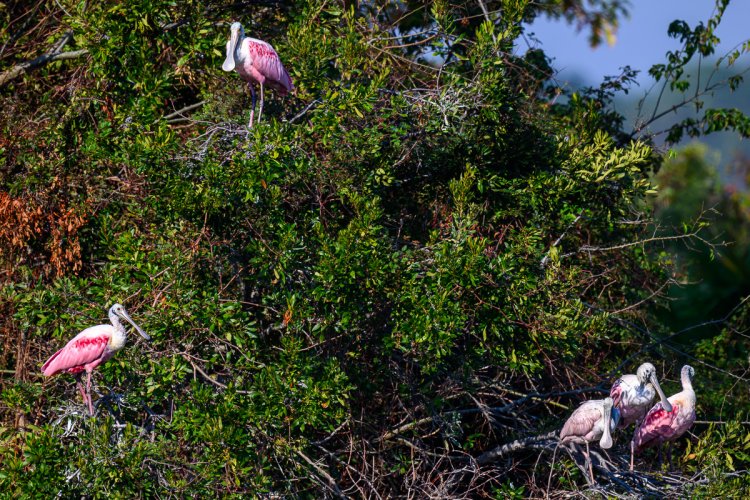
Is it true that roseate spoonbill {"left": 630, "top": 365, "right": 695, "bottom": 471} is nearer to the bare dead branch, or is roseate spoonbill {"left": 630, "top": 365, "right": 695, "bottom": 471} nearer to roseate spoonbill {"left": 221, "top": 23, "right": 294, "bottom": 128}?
the bare dead branch

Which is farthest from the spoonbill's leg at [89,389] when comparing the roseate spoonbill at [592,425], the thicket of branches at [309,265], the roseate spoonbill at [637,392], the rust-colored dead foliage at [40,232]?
the roseate spoonbill at [637,392]

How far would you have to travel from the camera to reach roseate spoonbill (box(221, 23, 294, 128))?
798cm

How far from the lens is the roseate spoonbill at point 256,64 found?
7.98 meters

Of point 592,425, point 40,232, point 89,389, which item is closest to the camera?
point 89,389

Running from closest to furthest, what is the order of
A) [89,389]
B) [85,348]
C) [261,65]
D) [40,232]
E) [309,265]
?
[85,348] → [89,389] → [309,265] → [261,65] → [40,232]

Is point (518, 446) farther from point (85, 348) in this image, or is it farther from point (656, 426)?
point (85, 348)

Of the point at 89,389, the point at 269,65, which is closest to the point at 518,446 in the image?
the point at 89,389

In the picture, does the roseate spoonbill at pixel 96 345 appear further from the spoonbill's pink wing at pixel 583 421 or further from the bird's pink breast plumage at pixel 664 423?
the bird's pink breast plumage at pixel 664 423

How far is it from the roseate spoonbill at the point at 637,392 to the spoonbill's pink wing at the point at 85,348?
3.88m

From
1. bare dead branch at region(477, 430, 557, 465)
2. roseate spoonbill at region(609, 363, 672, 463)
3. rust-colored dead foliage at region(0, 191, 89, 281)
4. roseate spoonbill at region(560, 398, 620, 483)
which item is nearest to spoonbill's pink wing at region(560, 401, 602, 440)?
roseate spoonbill at region(560, 398, 620, 483)

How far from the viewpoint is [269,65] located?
7992mm

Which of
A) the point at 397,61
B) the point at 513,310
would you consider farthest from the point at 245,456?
the point at 397,61

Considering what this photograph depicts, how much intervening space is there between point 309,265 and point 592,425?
7.87 ft

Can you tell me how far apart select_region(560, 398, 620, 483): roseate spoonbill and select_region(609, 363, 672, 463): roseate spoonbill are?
372 millimetres
